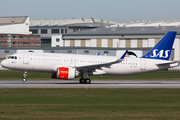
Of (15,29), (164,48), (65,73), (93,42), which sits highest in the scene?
(15,29)

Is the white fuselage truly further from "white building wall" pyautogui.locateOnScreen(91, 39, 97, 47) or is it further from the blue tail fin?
"white building wall" pyautogui.locateOnScreen(91, 39, 97, 47)

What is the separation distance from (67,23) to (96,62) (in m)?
158

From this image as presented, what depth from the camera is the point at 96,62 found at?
132 feet

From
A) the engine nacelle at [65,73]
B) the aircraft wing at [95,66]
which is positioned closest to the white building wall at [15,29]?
the aircraft wing at [95,66]

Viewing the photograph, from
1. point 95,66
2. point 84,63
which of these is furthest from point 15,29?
point 95,66

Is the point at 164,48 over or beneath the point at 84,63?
over
